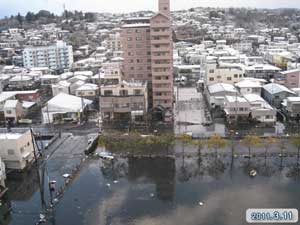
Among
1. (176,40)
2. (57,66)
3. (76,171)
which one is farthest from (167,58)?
(176,40)

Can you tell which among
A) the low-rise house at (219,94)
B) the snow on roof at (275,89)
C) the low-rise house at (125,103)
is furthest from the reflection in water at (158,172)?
the snow on roof at (275,89)

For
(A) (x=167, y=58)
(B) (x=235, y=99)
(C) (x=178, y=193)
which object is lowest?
(C) (x=178, y=193)

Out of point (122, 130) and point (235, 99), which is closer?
point (122, 130)

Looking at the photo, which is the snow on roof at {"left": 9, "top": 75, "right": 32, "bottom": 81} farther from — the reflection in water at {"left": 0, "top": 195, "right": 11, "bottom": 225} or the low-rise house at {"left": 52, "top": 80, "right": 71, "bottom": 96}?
the reflection in water at {"left": 0, "top": 195, "right": 11, "bottom": 225}

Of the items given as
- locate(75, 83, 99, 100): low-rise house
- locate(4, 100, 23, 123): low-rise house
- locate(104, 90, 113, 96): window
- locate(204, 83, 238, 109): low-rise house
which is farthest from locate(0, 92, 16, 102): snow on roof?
locate(204, 83, 238, 109): low-rise house

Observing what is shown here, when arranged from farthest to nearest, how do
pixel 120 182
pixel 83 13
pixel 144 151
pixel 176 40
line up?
pixel 83 13, pixel 176 40, pixel 144 151, pixel 120 182

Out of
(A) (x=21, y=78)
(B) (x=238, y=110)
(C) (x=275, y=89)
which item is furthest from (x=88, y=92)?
(C) (x=275, y=89)

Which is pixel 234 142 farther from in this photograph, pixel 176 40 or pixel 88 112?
pixel 176 40

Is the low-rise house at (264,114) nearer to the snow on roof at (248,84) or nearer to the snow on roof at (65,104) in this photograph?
the snow on roof at (248,84)
